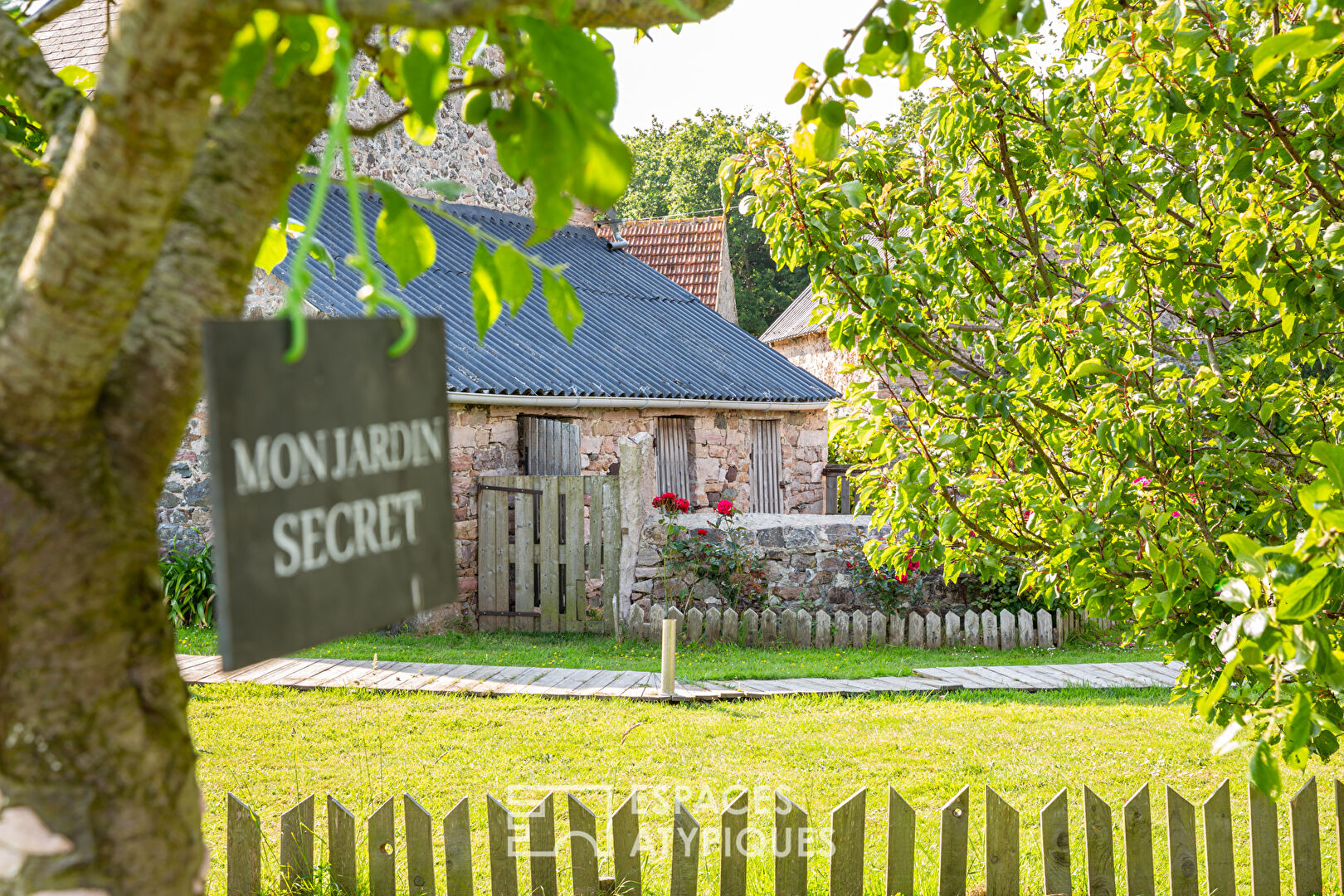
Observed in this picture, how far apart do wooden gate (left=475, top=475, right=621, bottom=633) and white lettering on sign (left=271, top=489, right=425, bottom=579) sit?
8.87 metres

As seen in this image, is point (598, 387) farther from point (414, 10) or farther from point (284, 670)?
point (414, 10)

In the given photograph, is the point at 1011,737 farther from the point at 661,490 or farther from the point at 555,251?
the point at 555,251

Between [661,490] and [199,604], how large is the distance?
524 cm

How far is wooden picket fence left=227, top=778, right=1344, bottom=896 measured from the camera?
343cm

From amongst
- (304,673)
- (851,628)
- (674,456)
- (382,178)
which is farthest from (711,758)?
(382,178)

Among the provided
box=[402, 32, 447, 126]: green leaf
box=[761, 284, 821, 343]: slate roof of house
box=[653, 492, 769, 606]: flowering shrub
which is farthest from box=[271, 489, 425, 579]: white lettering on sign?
box=[761, 284, 821, 343]: slate roof of house

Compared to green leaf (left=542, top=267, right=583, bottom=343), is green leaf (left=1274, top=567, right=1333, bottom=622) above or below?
below

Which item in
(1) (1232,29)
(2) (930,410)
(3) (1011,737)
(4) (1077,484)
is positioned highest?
(1) (1232,29)

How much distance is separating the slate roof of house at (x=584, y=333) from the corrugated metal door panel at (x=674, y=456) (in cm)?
53

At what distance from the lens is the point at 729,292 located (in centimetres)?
2344

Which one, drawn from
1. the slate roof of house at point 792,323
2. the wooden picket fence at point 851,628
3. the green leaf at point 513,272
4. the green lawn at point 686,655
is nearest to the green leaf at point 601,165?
the green leaf at point 513,272

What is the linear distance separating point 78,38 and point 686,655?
433 inches

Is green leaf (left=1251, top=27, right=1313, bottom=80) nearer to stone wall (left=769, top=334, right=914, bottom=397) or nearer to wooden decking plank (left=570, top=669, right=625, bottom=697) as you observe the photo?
wooden decking plank (left=570, top=669, right=625, bottom=697)

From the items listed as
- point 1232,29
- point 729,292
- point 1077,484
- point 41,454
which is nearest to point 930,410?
point 1077,484
